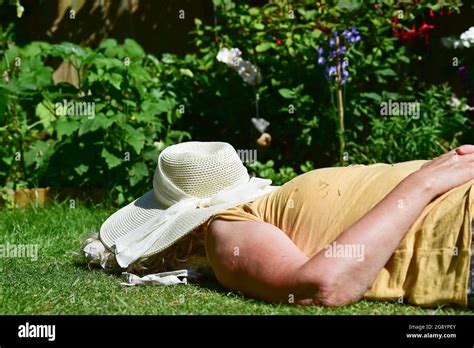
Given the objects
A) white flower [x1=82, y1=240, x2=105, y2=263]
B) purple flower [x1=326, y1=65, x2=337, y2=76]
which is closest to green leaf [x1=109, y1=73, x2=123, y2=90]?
purple flower [x1=326, y1=65, x2=337, y2=76]

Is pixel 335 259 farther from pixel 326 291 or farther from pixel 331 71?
pixel 331 71

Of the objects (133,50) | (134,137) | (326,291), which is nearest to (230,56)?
(133,50)

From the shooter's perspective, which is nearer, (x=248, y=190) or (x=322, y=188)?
(x=322, y=188)

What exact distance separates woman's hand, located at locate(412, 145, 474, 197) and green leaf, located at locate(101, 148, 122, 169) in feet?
8.67

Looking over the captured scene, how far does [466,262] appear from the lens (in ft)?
8.81

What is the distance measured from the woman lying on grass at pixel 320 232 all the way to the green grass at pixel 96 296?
0.05 meters

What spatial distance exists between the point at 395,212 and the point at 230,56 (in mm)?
3198

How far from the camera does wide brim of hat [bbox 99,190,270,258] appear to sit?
10.4 ft

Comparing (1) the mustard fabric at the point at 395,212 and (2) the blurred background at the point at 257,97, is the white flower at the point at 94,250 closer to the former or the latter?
Answer: (1) the mustard fabric at the point at 395,212

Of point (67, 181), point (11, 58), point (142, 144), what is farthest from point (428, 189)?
point (11, 58)

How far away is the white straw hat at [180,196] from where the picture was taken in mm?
3266

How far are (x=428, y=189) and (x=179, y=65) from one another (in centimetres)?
349
